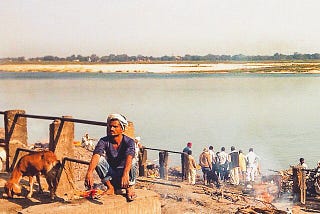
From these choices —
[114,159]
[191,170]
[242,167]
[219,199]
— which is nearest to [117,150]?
[114,159]

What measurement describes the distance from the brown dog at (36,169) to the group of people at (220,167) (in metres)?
10.1

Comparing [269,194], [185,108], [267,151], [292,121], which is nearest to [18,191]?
[269,194]

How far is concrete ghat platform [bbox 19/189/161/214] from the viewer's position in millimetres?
5659

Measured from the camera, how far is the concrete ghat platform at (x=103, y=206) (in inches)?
223

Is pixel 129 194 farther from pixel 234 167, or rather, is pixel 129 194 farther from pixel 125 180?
pixel 234 167

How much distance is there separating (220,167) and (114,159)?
40.5 feet

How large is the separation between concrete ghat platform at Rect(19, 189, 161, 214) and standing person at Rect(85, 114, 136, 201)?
97mm

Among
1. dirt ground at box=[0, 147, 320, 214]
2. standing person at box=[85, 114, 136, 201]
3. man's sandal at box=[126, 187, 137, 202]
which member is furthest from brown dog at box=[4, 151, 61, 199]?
dirt ground at box=[0, 147, 320, 214]

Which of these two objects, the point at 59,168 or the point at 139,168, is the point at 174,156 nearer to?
the point at 139,168

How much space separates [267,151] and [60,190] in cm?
2555

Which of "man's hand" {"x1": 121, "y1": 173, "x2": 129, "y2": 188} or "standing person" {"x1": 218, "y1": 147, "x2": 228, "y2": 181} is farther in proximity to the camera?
"standing person" {"x1": 218, "y1": 147, "x2": 228, "y2": 181}

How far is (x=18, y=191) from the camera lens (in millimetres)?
7727

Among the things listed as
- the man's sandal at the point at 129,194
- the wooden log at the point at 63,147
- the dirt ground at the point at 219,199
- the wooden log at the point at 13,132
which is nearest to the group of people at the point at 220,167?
the dirt ground at the point at 219,199

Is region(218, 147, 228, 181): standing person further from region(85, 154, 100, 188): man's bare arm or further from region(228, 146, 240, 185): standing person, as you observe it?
region(85, 154, 100, 188): man's bare arm
